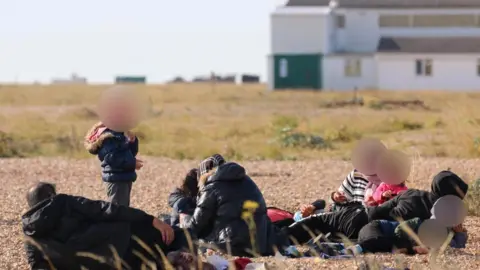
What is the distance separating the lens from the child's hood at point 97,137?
10156 mm

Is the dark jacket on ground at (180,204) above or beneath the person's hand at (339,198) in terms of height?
above

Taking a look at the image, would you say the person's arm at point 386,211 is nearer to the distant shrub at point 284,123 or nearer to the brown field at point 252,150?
the brown field at point 252,150

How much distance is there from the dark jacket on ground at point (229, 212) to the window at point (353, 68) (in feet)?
172

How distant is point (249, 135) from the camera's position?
2806 cm

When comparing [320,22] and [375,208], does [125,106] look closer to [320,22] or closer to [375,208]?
[375,208]

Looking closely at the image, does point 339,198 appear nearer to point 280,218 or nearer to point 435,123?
point 280,218

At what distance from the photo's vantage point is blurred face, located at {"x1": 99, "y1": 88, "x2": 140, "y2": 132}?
9.94 meters

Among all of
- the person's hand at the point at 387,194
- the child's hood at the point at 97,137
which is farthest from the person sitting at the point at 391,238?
the child's hood at the point at 97,137

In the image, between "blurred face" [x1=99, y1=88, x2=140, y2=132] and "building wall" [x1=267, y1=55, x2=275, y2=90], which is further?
"building wall" [x1=267, y1=55, x2=275, y2=90]

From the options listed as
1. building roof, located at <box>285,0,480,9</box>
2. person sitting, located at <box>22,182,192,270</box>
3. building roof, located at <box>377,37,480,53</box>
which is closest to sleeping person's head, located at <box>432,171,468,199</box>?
person sitting, located at <box>22,182,192,270</box>

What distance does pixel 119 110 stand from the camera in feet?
32.6

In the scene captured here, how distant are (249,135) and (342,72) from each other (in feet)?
113

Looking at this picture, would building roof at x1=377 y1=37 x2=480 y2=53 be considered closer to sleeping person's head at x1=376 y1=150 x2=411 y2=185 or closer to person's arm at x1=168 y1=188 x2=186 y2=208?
sleeping person's head at x1=376 y1=150 x2=411 y2=185

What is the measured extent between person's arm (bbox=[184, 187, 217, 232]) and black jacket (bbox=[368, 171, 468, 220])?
1321 mm
